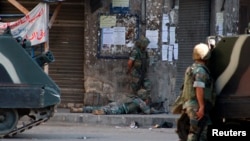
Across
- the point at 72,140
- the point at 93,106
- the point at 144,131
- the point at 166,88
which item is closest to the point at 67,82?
the point at 93,106

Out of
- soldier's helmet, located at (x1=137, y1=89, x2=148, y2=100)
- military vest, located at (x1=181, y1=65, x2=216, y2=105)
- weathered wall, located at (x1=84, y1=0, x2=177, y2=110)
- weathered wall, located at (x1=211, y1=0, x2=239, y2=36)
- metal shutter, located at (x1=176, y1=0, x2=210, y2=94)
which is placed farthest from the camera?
metal shutter, located at (x1=176, y1=0, x2=210, y2=94)

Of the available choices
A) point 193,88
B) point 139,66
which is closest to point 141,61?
point 139,66

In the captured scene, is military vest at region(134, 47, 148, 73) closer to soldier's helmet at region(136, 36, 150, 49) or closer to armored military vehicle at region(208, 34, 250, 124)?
soldier's helmet at region(136, 36, 150, 49)

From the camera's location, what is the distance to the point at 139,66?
19.5 m

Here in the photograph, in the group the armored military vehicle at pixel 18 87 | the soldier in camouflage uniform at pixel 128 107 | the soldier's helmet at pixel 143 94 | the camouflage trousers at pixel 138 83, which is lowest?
the soldier in camouflage uniform at pixel 128 107

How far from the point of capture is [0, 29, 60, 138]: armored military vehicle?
569 inches

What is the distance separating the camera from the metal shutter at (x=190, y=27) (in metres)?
20.8

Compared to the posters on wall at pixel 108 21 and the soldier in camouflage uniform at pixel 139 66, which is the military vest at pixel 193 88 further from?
the posters on wall at pixel 108 21

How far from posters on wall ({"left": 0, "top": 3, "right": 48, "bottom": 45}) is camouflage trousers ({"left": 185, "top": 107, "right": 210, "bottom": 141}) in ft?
28.4

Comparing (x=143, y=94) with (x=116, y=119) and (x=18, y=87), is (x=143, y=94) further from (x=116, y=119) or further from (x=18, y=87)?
(x=18, y=87)

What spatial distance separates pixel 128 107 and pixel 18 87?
498cm

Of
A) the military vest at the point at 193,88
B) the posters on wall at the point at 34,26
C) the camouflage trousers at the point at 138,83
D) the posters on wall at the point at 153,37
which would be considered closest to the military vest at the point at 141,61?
the camouflage trousers at the point at 138,83

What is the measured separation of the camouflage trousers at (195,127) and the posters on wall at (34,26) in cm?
Result: 867

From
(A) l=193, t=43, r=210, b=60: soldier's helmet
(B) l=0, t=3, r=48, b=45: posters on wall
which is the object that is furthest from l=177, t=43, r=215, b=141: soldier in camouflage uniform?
(B) l=0, t=3, r=48, b=45: posters on wall
